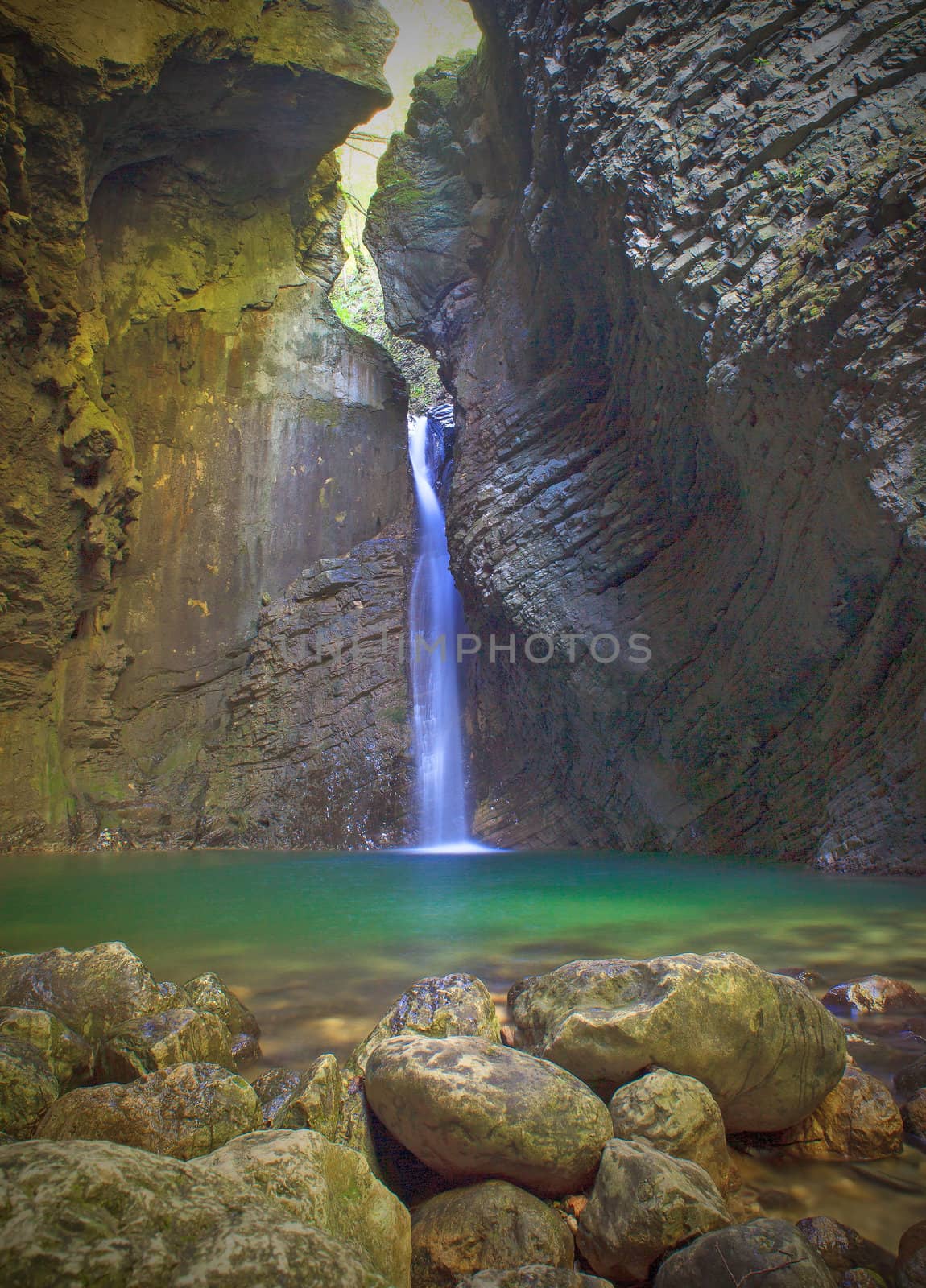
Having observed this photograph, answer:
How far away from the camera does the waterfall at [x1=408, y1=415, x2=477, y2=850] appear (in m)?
13.3

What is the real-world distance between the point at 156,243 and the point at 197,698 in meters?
10.1

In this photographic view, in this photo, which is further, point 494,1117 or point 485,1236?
point 494,1117

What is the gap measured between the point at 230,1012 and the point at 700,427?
8.04 meters

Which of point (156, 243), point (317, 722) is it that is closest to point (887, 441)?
point (317, 722)

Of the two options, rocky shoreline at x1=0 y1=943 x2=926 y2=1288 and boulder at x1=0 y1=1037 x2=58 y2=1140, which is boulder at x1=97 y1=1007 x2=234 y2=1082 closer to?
rocky shoreline at x1=0 y1=943 x2=926 y2=1288

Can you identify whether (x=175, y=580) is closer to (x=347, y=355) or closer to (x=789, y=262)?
(x=347, y=355)

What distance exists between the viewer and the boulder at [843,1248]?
1585mm

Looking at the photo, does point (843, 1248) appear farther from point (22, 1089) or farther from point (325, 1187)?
point (22, 1089)

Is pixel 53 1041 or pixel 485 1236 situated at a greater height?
pixel 53 1041

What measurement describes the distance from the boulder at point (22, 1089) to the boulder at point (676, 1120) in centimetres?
167

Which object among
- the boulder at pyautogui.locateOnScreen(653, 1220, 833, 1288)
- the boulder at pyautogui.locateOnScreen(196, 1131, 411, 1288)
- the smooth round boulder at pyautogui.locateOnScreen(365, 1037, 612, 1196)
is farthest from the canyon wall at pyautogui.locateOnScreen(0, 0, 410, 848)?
the boulder at pyautogui.locateOnScreen(653, 1220, 833, 1288)

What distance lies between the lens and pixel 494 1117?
1.86 meters

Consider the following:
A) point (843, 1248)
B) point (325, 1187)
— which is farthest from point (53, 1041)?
point (843, 1248)

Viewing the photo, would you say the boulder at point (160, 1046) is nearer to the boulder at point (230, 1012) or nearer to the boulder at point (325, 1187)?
the boulder at point (230, 1012)
